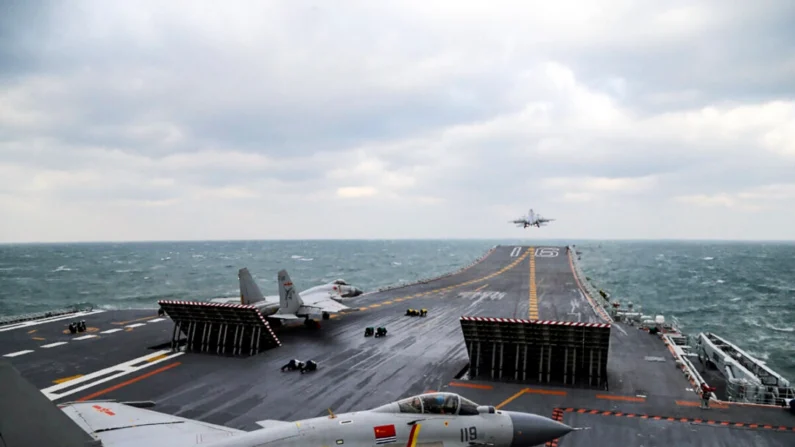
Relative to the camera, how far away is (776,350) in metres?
44.0

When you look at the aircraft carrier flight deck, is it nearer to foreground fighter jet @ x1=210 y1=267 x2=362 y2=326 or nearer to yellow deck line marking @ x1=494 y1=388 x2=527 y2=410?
yellow deck line marking @ x1=494 y1=388 x2=527 y2=410

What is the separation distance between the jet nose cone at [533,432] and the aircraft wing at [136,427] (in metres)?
7.19

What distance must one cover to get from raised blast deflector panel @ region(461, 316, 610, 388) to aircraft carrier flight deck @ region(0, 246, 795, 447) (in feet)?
0.20

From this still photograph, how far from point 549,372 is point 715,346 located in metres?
14.6

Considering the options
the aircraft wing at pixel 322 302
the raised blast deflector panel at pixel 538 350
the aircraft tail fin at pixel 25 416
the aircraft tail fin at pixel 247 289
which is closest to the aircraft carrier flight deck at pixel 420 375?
the raised blast deflector panel at pixel 538 350

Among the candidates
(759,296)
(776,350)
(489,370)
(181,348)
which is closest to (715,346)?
(489,370)

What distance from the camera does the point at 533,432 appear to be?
12594 millimetres

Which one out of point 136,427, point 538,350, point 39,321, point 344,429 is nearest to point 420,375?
point 538,350

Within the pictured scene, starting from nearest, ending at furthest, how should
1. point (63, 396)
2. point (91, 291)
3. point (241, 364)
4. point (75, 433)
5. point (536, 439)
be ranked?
point (75, 433)
point (536, 439)
point (63, 396)
point (241, 364)
point (91, 291)

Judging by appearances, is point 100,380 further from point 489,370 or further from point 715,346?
point 715,346

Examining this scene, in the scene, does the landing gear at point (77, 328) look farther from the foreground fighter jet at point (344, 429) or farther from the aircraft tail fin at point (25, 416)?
the aircraft tail fin at point (25, 416)

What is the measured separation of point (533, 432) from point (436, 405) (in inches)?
110

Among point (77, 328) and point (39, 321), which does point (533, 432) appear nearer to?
point (77, 328)

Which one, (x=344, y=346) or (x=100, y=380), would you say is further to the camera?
(x=344, y=346)
